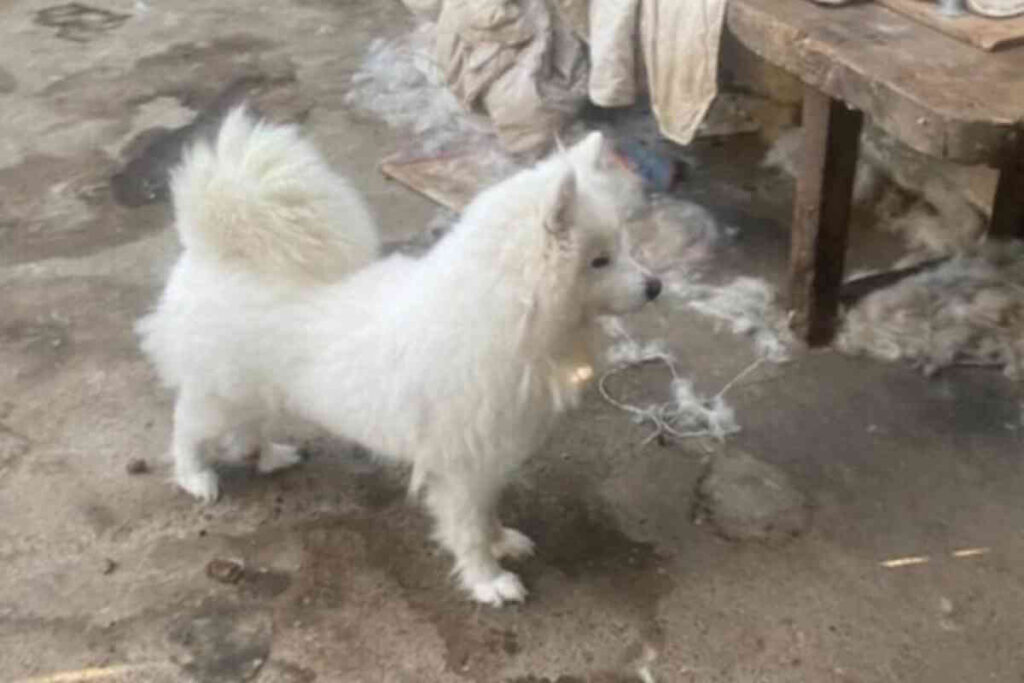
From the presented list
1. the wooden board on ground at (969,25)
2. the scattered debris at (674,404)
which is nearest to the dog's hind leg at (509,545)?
the scattered debris at (674,404)

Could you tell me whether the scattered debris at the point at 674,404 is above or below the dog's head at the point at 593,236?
below

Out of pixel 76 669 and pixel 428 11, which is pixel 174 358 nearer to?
pixel 76 669

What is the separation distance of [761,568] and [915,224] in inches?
58.5

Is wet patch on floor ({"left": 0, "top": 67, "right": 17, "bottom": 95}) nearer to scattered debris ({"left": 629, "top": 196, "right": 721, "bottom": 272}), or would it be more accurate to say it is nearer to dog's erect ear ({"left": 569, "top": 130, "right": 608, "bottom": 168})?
scattered debris ({"left": 629, "top": 196, "right": 721, "bottom": 272})

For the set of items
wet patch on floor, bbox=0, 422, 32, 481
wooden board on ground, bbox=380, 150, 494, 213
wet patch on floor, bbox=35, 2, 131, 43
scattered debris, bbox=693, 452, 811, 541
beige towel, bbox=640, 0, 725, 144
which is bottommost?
wet patch on floor, bbox=35, 2, 131, 43

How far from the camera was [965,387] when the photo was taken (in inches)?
122

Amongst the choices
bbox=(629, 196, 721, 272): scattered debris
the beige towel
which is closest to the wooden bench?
the beige towel

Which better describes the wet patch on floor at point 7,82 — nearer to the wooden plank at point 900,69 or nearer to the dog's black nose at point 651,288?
the wooden plank at point 900,69

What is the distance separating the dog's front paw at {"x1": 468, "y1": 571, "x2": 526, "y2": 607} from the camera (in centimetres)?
258

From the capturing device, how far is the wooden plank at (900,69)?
2451mm

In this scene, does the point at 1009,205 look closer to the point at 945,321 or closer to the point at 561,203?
the point at 945,321

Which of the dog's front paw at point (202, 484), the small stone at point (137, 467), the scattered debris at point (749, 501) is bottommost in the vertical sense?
the scattered debris at point (749, 501)

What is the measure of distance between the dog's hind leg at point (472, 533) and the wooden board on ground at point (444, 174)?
147 cm

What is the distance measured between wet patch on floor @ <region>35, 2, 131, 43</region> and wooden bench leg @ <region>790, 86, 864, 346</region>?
3294mm
